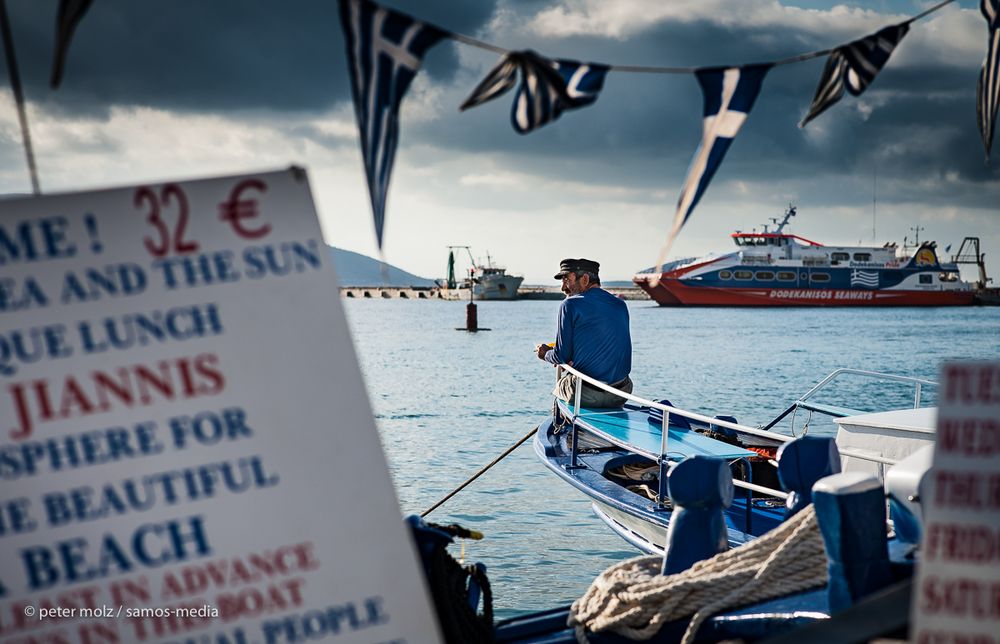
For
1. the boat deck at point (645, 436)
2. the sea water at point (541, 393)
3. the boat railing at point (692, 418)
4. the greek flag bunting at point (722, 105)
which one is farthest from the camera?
the sea water at point (541, 393)

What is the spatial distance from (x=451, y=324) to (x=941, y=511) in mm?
91404

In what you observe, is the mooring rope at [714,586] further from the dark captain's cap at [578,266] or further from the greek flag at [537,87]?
the dark captain's cap at [578,266]

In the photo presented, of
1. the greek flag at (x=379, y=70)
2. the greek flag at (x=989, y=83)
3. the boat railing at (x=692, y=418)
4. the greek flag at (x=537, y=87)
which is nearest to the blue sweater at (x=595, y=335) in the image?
the boat railing at (x=692, y=418)

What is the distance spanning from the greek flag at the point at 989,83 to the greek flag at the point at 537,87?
2312mm

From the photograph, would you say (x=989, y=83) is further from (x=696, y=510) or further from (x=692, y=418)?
(x=692, y=418)

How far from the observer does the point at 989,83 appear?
16.4ft

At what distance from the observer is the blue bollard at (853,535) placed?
346 centimetres

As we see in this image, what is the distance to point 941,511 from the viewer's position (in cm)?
229

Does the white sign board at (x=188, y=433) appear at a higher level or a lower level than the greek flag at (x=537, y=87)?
lower

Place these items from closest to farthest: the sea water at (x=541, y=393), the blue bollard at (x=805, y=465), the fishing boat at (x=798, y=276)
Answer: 1. the blue bollard at (x=805, y=465)
2. the sea water at (x=541, y=393)
3. the fishing boat at (x=798, y=276)

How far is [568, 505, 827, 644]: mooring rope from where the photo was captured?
13.1ft

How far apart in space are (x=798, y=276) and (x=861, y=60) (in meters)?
84.7

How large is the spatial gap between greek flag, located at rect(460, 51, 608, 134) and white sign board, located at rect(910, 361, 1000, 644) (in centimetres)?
207

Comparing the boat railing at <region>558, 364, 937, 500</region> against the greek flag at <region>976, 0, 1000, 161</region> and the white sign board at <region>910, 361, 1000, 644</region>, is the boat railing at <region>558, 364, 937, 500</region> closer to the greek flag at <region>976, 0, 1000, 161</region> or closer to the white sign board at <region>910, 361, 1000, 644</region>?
the greek flag at <region>976, 0, 1000, 161</region>
